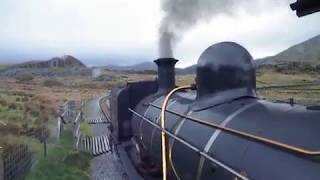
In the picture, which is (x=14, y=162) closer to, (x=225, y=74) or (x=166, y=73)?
(x=166, y=73)

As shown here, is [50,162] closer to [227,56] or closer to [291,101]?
[227,56]

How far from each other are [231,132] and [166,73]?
647 centimetres

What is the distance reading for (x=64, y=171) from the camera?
12.3 metres

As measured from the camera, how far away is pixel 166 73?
10961 millimetres

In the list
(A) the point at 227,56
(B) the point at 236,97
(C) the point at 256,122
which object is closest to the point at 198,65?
(A) the point at 227,56

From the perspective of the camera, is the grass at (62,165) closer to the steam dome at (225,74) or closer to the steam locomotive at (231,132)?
the steam locomotive at (231,132)

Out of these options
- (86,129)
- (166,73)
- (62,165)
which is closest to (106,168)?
(62,165)

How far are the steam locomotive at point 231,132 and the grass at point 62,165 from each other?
A: 3.56 metres

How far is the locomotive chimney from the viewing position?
10945 millimetres

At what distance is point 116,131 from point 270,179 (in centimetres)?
1063

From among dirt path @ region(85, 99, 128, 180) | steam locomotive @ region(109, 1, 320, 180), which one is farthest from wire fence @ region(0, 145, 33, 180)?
steam locomotive @ region(109, 1, 320, 180)

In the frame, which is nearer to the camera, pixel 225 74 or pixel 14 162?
pixel 225 74

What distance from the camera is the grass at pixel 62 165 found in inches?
459

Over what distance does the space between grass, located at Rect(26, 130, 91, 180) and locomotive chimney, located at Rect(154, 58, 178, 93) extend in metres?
3.82
